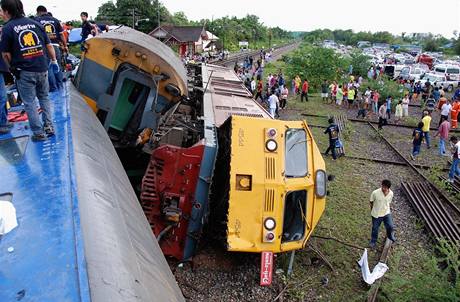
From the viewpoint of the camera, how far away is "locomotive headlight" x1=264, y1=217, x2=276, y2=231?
5.54 metres

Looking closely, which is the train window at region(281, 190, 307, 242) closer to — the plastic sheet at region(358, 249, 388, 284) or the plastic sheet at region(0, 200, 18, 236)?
the plastic sheet at region(358, 249, 388, 284)

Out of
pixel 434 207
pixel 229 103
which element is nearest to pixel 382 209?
pixel 434 207

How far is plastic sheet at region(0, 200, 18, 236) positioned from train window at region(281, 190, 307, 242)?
3902 millimetres

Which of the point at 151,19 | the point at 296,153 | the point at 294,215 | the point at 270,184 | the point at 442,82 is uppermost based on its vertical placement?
the point at 151,19

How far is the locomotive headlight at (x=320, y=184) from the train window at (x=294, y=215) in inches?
7.2

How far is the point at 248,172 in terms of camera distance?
5457 millimetres

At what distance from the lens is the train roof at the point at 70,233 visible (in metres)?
1.98

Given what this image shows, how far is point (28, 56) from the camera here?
4.06 m

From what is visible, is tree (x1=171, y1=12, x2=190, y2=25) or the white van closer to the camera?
the white van

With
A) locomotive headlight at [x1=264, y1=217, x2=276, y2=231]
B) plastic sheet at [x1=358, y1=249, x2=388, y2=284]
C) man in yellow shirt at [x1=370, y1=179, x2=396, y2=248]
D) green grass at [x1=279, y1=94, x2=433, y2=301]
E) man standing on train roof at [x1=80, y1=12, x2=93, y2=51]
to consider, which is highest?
man standing on train roof at [x1=80, y1=12, x2=93, y2=51]

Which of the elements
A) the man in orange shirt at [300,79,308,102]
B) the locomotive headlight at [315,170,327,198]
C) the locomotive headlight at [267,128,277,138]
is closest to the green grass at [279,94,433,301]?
the locomotive headlight at [315,170,327,198]

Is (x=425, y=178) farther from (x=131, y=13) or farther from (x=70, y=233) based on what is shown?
(x=131, y=13)

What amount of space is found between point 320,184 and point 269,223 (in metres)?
0.92

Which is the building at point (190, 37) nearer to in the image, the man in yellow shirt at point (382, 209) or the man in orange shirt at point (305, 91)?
the man in orange shirt at point (305, 91)
